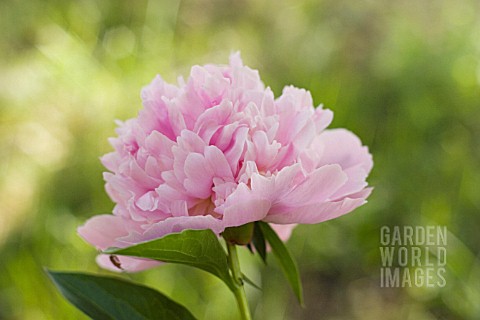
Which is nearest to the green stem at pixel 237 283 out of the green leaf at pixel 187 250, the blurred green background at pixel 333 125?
the green leaf at pixel 187 250

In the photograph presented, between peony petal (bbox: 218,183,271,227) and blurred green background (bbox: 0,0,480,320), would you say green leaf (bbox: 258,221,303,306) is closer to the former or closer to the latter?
peony petal (bbox: 218,183,271,227)

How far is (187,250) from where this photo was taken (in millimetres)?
287

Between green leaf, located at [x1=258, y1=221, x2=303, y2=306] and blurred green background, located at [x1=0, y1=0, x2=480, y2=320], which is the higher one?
blurred green background, located at [x1=0, y1=0, x2=480, y2=320]

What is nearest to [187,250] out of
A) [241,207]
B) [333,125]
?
[241,207]

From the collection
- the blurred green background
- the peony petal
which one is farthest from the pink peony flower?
the blurred green background

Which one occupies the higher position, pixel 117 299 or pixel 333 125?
pixel 333 125

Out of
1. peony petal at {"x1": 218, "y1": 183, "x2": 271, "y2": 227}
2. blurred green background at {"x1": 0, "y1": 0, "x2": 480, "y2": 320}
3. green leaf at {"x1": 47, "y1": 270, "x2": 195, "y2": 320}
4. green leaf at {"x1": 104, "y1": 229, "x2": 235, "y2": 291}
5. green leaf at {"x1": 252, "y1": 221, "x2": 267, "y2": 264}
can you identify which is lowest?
green leaf at {"x1": 47, "y1": 270, "x2": 195, "y2": 320}

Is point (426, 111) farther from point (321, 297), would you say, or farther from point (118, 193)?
point (118, 193)

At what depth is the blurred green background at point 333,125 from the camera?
1.19m

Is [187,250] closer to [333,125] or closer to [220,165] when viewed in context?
[220,165]

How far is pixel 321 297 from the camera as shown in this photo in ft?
4.26

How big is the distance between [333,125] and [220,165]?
1037 millimetres

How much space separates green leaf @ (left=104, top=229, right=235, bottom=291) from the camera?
0.90ft

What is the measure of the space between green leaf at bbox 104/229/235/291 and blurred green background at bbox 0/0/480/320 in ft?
2.70
